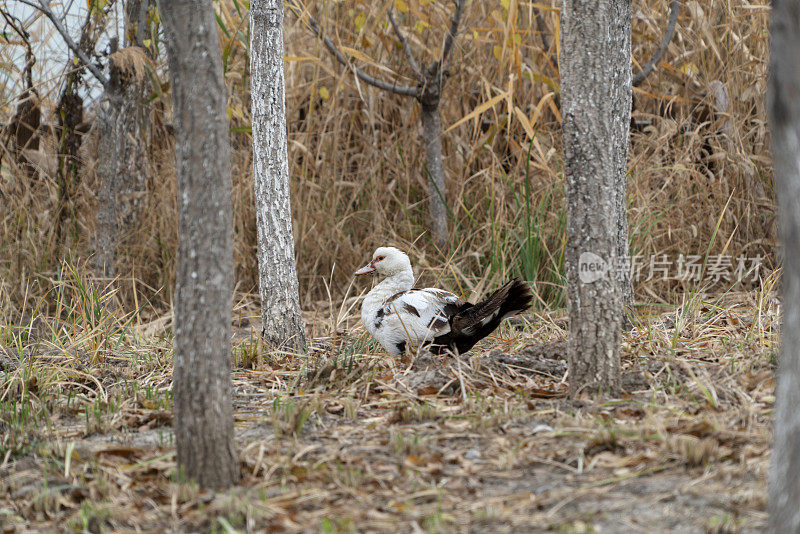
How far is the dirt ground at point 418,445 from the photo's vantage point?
229cm

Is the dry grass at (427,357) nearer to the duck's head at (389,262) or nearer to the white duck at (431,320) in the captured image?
the white duck at (431,320)

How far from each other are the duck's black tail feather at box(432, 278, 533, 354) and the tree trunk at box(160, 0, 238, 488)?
157cm

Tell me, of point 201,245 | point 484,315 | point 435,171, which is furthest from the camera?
point 435,171

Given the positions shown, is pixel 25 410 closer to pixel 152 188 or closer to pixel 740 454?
pixel 740 454

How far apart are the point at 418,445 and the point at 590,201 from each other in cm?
116

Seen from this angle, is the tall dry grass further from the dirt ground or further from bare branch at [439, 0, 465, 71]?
the dirt ground

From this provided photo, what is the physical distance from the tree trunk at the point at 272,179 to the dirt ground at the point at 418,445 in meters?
0.22

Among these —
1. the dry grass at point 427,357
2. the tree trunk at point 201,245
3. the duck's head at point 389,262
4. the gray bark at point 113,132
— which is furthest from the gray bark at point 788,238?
the gray bark at point 113,132

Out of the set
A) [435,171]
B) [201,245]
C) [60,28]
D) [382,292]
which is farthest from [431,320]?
[60,28]

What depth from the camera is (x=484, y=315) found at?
392cm

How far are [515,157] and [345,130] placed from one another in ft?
4.51

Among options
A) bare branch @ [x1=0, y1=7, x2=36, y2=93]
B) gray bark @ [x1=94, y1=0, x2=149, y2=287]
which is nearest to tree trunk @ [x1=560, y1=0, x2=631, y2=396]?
gray bark @ [x1=94, y1=0, x2=149, y2=287]

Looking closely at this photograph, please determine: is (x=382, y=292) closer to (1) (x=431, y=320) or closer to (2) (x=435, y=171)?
(1) (x=431, y=320)

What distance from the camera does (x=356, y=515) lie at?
2.30m
